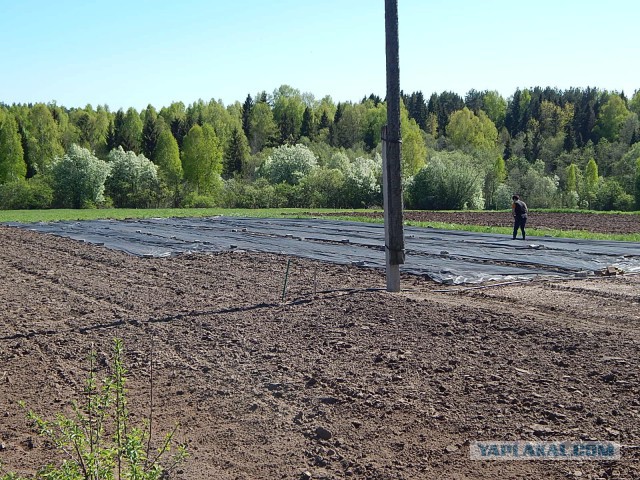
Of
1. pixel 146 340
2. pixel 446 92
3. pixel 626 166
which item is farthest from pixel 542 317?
pixel 446 92

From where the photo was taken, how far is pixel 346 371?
268 inches

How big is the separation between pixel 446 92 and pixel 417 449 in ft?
513

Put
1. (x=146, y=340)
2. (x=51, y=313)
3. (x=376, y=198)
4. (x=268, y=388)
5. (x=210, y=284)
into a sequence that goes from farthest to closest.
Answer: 1. (x=376, y=198)
2. (x=210, y=284)
3. (x=51, y=313)
4. (x=146, y=340)
5. (x=268, y=388)

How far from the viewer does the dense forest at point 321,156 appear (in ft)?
184

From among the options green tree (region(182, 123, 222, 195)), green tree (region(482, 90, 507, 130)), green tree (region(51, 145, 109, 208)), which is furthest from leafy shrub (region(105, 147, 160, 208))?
green tree (region(482, 90, 507, 130))

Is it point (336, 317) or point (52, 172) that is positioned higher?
point (52, 172)

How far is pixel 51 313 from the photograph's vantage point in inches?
401

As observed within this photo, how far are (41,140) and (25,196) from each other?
3459cm

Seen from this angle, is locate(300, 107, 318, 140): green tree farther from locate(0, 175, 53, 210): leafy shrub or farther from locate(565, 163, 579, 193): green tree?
locate(0, 175, 53, 210): leafy shrub

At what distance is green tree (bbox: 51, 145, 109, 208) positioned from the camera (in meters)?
57.2

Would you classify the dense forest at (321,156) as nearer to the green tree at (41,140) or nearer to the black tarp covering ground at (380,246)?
the green tree at (41,140)

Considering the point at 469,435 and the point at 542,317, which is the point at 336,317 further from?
the point at 469,435

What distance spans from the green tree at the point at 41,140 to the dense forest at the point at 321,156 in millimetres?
200

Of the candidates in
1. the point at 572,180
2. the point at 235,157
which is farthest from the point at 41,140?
the point at 572,180
